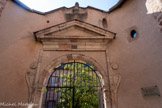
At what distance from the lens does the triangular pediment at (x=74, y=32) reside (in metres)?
4.24

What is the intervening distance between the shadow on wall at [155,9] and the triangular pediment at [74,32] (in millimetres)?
1433

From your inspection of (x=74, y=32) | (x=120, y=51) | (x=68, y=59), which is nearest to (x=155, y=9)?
(x=120, y=51)

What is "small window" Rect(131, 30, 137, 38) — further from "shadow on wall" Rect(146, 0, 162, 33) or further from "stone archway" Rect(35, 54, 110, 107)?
"stone archway" Rect(35, 54, 110, 107)

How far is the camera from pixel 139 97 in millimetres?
3199

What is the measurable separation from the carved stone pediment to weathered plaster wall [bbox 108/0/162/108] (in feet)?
1.52

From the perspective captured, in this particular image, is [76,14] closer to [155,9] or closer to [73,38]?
[73,38]

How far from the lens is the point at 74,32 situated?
456 centimetres

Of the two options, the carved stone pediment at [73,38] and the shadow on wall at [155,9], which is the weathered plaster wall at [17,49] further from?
the shadow on wall at [155,9]

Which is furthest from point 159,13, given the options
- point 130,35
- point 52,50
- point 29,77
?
point 29,77

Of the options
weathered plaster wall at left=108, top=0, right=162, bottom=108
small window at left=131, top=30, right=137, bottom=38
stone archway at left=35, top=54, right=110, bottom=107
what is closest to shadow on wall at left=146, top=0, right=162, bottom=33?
weathered plaster wall at left=108, top=0, right=162, bottom=108

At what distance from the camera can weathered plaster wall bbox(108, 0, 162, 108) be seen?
318cm

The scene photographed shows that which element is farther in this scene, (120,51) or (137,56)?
(120,51)

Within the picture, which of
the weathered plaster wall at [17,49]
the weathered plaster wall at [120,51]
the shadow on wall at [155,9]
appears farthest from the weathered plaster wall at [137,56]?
the weathered plaster wall at [17,49]

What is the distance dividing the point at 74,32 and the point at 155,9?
294cm
